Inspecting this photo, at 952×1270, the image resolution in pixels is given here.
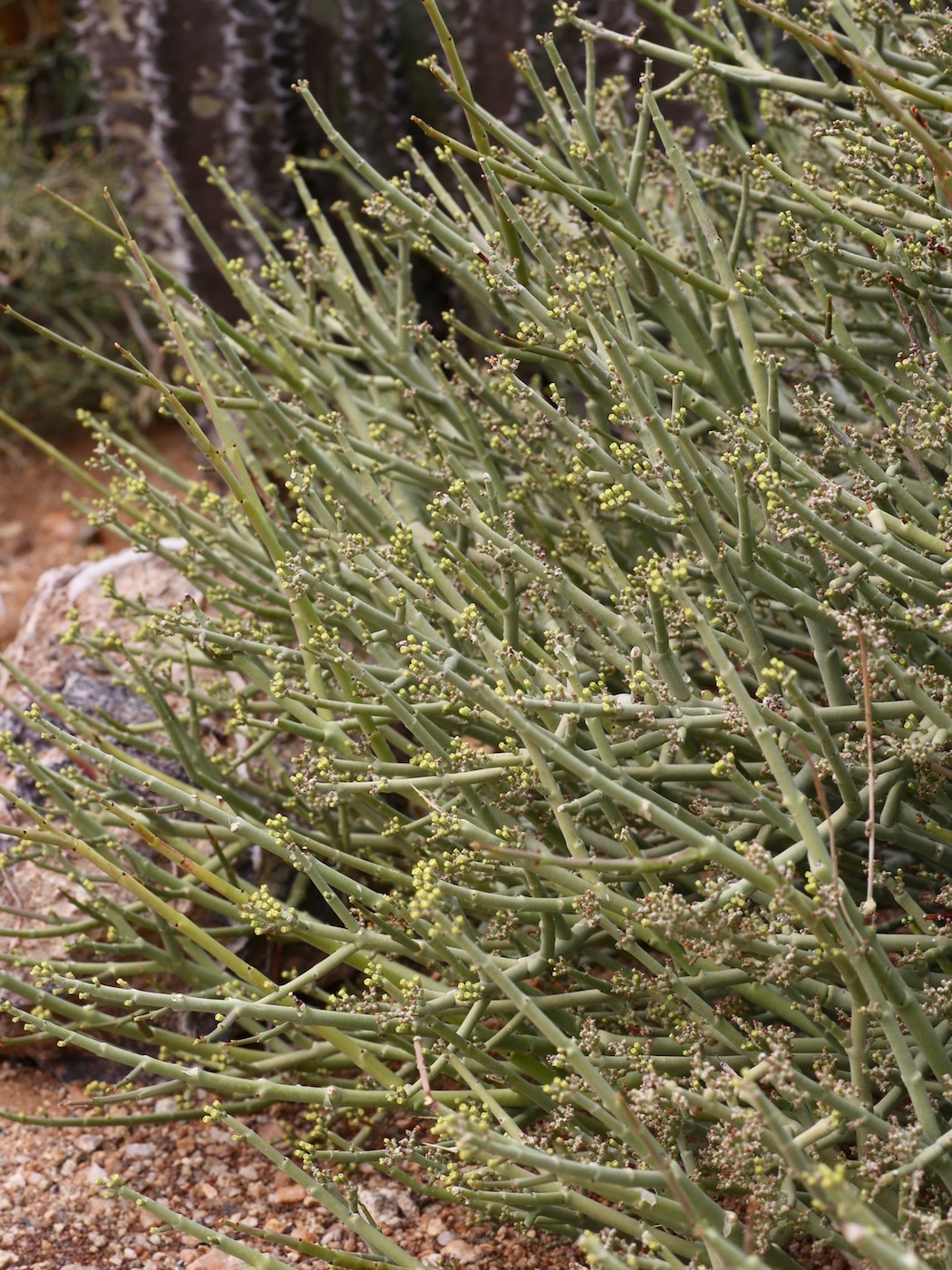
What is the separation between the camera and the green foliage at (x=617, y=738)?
1169 millimetres

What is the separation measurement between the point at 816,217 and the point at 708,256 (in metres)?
0.15

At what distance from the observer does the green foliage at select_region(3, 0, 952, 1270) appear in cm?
117

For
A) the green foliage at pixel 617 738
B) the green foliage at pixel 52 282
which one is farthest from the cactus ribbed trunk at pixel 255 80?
the green foliage at pixel 617 738

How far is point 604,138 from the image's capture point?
2291mm

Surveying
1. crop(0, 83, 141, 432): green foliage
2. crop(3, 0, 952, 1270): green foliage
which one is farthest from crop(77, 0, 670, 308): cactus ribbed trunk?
crop(3, 0, 952, 1270): green foliage

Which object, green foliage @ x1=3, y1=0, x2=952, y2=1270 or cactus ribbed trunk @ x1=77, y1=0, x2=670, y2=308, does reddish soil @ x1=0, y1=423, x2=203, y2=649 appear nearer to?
cactus ribbed trunk @ x1=77, y1=0, x2=670, y2=308

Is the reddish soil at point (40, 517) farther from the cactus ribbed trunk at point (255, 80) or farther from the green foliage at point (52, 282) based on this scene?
the cactus ribbed trunk at point (255, 80)

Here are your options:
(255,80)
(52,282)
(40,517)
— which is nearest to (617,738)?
(255,80)

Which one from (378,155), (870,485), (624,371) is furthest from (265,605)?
(378,155)

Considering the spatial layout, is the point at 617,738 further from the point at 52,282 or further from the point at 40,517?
the point at 52,282

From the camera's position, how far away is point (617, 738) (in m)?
1.46

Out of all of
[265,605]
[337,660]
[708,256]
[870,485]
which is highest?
[708,256]

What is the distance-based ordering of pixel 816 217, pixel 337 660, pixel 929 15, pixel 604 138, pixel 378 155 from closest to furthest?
pixel 337 660, pixel 929 15, pixel 816 217, pixel 604 138, pixel 378 155

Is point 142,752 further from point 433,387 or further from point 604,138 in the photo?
point 604,138
